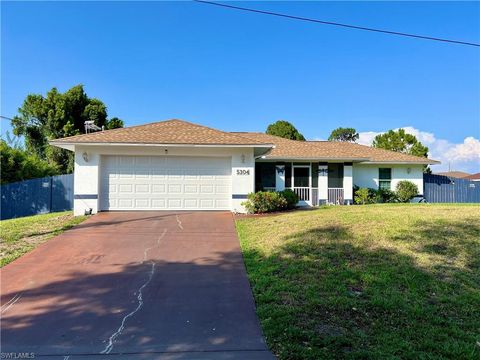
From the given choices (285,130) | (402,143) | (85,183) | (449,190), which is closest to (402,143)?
(402,143)

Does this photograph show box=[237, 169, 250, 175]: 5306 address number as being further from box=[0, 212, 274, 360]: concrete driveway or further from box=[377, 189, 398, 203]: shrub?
box=[377, 189, 398, 203]: shrub

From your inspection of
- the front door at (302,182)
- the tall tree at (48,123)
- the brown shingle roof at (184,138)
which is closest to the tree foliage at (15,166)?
the tall tree at (48,123)

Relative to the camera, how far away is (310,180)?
712 inches

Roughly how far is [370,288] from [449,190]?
19.3m

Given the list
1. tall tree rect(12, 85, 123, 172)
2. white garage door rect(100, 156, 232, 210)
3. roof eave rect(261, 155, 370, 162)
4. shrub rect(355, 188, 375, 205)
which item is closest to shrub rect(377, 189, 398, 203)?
shrub rect(355, 188, 375, 205)

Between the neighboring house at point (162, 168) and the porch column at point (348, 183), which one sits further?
the porch column at point (348, 183)

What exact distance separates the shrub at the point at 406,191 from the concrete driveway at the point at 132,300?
46.8ft

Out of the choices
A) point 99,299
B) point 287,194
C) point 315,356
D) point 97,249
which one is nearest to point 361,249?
point 315,356

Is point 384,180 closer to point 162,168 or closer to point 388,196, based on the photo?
point 388,196

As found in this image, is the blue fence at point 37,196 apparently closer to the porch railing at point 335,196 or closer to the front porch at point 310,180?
the front porch at point 310,180

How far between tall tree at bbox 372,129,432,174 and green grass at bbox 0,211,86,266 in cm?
3422

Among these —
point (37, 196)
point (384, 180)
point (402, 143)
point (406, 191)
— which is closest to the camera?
point (37, 196)

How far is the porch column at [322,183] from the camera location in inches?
706

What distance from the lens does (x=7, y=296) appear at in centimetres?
539
